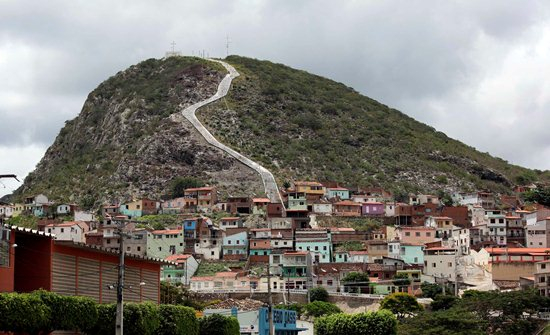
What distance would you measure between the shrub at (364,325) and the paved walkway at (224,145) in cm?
6074

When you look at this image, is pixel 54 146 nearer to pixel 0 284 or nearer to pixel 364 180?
pixel 364 180

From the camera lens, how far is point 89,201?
134 m

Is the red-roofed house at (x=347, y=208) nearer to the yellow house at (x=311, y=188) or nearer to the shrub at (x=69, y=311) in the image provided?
the yellow house at (x=311, y=188)

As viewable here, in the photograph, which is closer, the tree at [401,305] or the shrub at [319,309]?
the tree at [401,305]

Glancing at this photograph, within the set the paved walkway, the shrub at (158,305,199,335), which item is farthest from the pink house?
the shrub at (158,305,199,335)

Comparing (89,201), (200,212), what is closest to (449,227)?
(200,212)

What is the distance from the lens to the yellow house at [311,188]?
126 m

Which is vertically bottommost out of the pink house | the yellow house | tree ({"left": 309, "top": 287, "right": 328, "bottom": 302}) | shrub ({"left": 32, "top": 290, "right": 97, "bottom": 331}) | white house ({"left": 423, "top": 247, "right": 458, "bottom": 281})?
tree ({"left": 309, "top": 287, "right": 328, "bottom": 302})

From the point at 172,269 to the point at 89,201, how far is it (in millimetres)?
36154

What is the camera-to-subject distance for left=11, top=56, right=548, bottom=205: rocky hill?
141 m

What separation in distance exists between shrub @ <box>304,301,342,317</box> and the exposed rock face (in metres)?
45.5

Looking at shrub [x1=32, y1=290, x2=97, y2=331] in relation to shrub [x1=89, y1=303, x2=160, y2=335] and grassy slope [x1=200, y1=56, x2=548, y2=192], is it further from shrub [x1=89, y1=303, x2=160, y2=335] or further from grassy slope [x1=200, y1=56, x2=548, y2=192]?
grassy slope [x1=200, y1=56, x2=548, y2=192]

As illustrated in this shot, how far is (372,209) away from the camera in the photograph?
123062 mm

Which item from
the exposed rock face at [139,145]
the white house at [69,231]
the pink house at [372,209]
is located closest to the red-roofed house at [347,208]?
the pink house at [372,209]
